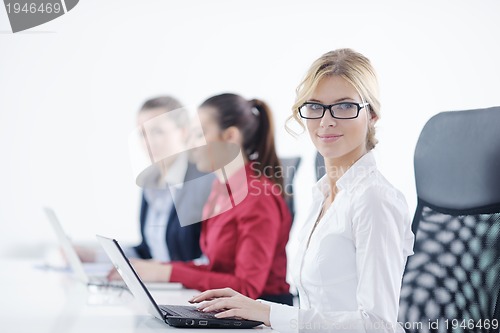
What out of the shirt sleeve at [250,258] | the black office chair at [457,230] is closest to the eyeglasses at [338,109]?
the black office chair at [457,230]

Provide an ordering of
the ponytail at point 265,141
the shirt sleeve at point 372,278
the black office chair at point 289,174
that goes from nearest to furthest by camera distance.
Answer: the shirt sleeve at point 372,278 → the ponytail at point 265,141 → the black office chair at point 289,174

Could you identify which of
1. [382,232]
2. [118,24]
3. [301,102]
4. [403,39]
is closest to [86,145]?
[118,24]

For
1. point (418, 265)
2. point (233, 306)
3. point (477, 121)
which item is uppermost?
→ point (477, 121)

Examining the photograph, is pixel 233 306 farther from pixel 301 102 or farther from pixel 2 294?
pixel 2 294

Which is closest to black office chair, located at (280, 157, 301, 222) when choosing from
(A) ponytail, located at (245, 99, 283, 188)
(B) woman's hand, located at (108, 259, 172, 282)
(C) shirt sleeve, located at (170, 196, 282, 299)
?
(A) ponytail, located at (245, 99, 283, 188)

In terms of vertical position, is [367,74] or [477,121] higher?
[367,74]

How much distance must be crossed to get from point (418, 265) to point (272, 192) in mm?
634

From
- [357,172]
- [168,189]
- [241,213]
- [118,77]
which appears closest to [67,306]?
[241,213]

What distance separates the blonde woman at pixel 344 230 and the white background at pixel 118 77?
1864 millimetres

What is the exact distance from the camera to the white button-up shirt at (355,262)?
1.25 m

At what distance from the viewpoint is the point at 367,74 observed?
1.47 meters

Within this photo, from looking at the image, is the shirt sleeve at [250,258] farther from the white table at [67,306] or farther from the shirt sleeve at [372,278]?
the shirt sleeve at [372,278]

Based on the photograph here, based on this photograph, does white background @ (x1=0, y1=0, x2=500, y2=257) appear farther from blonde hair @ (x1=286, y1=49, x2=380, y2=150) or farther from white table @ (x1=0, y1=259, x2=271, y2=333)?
blonde hair @ (x1=286, y1=49, x2=380, y2=150)

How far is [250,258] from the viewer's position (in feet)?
6.58
